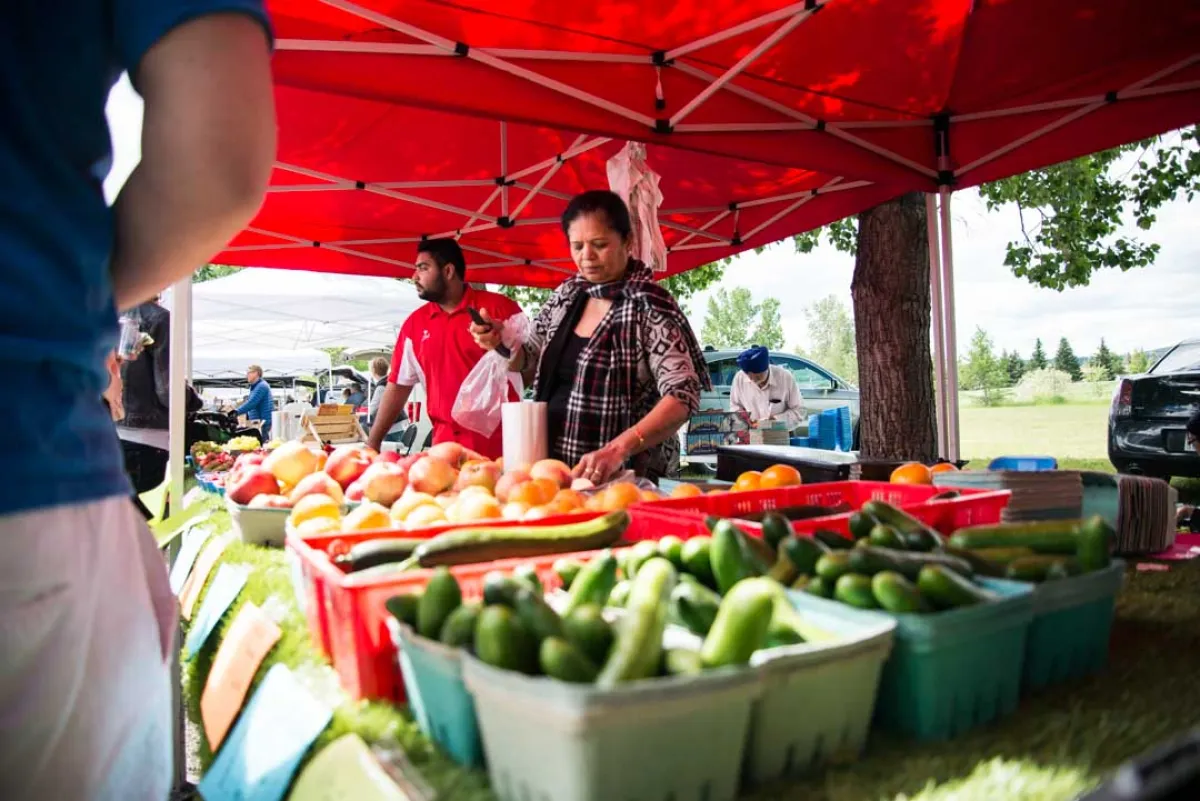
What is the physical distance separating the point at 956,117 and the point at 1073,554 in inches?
137

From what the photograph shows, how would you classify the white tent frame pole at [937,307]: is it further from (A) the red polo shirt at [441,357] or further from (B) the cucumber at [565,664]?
(B) the cucumber at [565,664]

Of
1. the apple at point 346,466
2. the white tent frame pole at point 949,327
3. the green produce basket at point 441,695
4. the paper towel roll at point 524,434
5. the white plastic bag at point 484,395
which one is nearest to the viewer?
the green produce basket at point 441,695

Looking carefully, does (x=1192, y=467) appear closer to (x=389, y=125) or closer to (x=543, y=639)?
(x=389, y=125)

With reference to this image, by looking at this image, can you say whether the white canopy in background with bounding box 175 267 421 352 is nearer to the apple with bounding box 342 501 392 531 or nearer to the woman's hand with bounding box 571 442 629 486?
the woman's hand with bounding box 571 442 629 486

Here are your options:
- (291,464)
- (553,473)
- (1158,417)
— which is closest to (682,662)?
(553,473)

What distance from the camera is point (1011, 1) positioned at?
348 centimetres

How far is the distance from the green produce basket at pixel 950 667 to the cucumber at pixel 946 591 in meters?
0.03

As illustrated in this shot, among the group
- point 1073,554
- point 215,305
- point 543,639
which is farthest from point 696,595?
point 215,305

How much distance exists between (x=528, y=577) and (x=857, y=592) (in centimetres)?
46

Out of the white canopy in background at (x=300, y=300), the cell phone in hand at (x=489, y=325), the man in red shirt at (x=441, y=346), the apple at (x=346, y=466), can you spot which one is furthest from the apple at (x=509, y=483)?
the white canopy in background at (x=300, y=300)

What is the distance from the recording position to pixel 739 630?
92cm

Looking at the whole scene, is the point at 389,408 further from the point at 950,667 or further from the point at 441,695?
the point at 950,667

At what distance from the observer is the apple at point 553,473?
242 centimetres

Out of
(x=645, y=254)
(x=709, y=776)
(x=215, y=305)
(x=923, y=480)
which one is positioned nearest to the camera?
(x=709, y=776)
